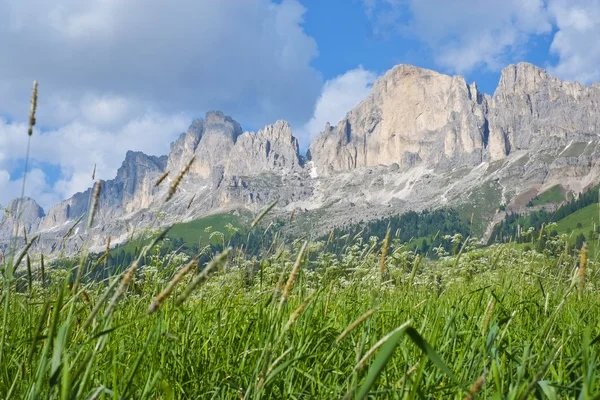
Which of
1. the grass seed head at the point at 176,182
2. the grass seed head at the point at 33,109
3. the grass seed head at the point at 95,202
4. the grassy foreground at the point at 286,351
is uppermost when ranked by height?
the grass seed head at the point at 33,109

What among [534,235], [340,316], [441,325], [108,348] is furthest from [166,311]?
[534,235]

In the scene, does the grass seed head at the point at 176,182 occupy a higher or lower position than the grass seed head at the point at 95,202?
higher

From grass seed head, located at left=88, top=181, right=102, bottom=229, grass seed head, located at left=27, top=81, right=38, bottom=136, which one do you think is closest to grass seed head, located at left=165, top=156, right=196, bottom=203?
grass seed head, located at left=88, top=181, right=102, bottom=229

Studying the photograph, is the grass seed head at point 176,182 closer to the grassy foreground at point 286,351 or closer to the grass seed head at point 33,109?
the grassy foreground at point 286,351

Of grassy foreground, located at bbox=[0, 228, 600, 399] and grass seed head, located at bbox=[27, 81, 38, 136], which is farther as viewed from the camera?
grassy foreground, located at bbox=[0, 228, 600, 399]

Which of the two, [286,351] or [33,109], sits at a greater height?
[33,109]

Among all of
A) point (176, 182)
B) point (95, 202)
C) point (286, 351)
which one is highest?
point (176, 182)

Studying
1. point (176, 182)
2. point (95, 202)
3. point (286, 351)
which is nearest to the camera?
point (286, 351)

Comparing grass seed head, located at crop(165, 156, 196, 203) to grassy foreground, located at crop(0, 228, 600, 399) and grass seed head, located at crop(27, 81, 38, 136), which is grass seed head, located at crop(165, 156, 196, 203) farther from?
grass seed head, located at crop(27, 81, 38, 136)

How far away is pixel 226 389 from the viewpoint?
9.34 ft

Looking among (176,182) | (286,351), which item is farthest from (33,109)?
(286,351)

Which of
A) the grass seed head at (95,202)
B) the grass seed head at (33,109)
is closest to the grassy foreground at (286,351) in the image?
the grass seed head at (95,202)

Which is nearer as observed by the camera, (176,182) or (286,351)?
(286,351)

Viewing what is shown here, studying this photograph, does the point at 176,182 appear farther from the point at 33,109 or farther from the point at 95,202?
the point at 33,109
